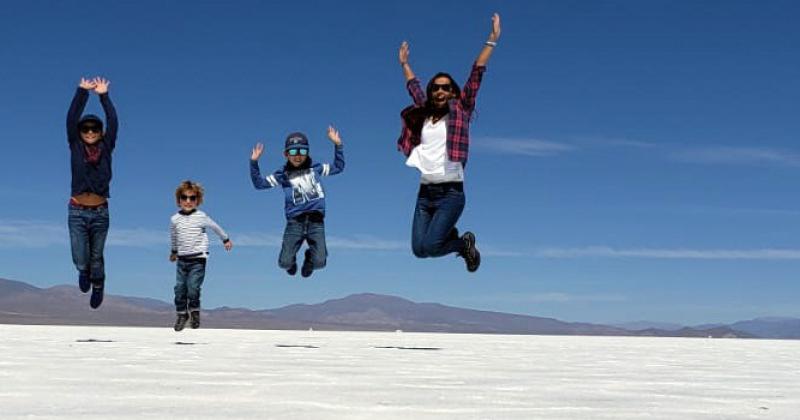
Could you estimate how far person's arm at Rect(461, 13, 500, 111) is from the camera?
8500 millimetres

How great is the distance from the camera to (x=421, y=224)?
9016 millimetres

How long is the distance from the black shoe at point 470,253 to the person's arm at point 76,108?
4484 mm

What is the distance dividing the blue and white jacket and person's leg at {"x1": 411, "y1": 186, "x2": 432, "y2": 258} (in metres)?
2.09

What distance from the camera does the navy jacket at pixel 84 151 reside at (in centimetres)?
988

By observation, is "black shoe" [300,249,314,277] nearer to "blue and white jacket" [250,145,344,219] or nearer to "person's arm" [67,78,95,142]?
"blue and white jacket" [250,145,344,219]

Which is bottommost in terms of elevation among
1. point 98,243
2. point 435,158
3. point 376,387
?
point 376,387

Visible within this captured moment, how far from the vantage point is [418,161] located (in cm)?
877

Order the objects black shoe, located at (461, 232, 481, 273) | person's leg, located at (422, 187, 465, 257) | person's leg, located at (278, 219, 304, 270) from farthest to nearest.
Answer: person's leg, located at (278, 219, 304, 270) → black shoe, located at (461, 232, 481, 273) → person's leg, located at (422, 187, 465, 257)

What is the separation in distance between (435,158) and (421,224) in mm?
753

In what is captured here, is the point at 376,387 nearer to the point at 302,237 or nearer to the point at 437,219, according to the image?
the point at 437,219

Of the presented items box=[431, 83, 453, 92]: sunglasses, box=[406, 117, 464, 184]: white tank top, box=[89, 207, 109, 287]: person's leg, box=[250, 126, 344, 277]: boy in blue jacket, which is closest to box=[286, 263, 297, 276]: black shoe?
box=[250, 126, 344, 277]: boy in blue jacket

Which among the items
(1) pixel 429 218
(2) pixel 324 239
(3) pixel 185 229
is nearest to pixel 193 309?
(3) pixel 185 229

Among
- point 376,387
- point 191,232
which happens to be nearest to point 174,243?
point 191,232

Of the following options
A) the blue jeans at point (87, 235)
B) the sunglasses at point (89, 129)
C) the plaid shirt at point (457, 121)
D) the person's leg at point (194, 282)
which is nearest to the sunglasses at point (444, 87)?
the plaid shirt at point (457, 121)
